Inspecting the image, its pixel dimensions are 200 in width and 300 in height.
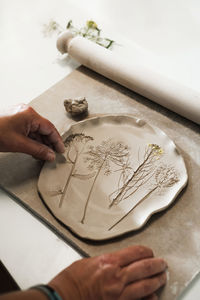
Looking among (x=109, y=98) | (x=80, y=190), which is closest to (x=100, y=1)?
(x=109, y=98)

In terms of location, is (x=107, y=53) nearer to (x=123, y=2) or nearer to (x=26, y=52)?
(x=26, y=52)

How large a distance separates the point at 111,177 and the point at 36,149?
0.94 feet

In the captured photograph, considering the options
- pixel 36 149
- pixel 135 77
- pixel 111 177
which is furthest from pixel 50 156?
pixel 135 77

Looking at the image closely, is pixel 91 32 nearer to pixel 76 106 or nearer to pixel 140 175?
pixel 76 106

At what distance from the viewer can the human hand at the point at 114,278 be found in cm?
95

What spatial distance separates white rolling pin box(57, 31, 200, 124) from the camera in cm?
137

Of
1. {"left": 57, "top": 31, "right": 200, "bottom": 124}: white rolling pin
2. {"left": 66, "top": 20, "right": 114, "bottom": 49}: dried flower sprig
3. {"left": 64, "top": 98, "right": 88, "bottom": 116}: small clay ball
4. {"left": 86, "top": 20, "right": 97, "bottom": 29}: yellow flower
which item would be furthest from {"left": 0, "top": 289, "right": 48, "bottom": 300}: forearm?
{"left": 86, "top": 20, "right": 97, "bottom": 29}: yellow flower

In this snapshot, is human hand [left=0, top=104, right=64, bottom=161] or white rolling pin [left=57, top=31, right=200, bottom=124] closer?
human hand [left=0, top=104, right=64, bottom=161]

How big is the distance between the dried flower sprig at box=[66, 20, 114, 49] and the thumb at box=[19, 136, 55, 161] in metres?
0.75

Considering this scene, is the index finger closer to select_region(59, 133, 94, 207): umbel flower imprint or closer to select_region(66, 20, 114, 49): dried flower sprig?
select_region(59, 133, 94, 207): umbel flower imprint

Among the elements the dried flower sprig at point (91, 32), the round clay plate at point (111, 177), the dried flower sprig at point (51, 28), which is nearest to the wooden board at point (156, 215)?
the round clay plate at point (111, 177)

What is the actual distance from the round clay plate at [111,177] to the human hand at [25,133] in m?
0.06

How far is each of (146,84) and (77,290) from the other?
2.84 ft

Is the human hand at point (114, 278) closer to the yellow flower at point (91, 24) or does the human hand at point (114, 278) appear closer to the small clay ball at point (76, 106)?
the small clay ball at point (76, 106)
